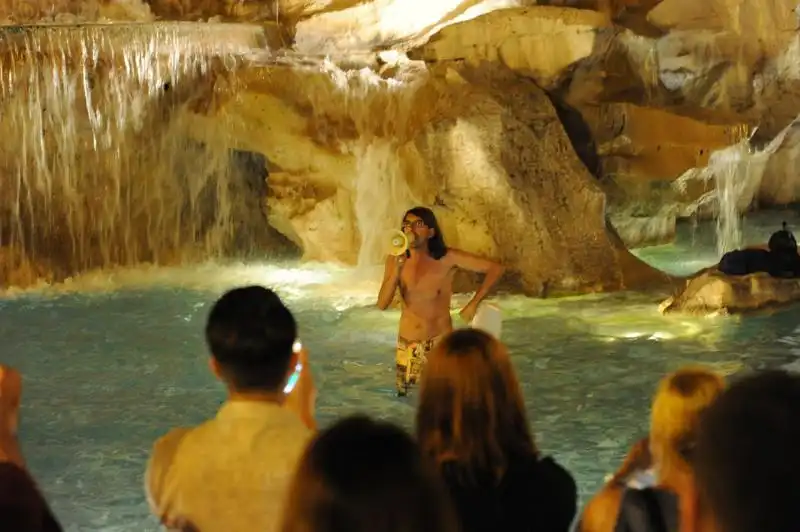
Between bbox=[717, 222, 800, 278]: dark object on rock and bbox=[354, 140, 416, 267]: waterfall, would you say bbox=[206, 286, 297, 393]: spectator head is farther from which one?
bbox=[354, 140, 416, 267]: waterfall

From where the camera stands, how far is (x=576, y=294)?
9.63 m

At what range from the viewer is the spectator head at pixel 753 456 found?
1.40 metres

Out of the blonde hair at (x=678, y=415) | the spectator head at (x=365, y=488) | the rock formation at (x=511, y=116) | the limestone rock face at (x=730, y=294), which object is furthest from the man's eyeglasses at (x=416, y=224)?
the rock formation at (x=511, y=116)

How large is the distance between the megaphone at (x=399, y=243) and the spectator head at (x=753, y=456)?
3.83 m

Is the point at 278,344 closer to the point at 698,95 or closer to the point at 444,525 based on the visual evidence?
the point at 444,525

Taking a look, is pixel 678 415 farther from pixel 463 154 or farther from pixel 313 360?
pixel 463 154

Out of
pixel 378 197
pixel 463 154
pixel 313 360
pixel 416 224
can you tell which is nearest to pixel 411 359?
pixel 416 224

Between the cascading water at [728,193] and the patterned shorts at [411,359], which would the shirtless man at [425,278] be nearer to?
the patterned shorts at [411,359]

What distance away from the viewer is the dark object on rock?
8.82 meters

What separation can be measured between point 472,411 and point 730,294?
6.74 m

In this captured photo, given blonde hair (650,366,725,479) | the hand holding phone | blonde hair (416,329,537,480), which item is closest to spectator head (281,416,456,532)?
blonde hair (416,329,537,480)

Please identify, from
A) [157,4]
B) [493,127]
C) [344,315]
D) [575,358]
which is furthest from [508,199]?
[157,4]

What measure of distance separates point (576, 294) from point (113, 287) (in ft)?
16.6

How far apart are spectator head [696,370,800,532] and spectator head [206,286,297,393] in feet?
3.54
